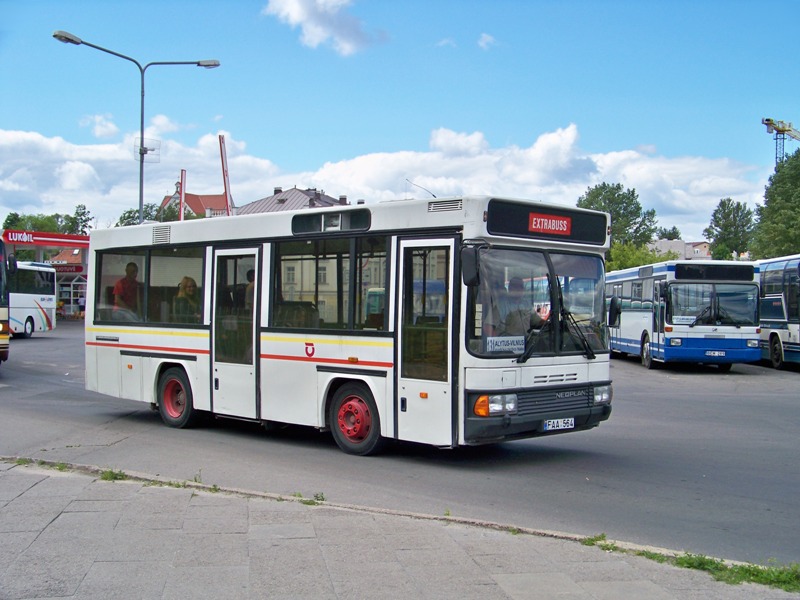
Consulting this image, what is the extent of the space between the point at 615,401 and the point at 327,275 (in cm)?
890

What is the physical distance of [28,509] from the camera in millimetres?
7164

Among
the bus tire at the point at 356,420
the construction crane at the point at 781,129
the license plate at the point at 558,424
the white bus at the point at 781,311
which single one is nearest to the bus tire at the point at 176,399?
the bus tire at the point at 356,420

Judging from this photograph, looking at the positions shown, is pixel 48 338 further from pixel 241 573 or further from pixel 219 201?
pixel 219 201

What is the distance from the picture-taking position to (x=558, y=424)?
31.5ft

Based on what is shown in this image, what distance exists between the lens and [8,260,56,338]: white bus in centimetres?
4047

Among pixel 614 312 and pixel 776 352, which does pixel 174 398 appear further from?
pixel 776 352

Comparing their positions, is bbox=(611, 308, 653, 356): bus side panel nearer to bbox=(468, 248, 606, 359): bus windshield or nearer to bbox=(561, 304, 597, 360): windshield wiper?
bbox=(468, 248, 606, 359): bus windshield

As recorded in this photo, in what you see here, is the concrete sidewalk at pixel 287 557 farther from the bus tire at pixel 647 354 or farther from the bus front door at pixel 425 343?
the bus tire at pixel 647 354

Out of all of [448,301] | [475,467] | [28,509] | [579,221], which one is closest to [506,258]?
[448,301]

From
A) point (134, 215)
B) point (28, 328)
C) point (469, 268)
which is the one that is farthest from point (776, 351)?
point (134, 215)

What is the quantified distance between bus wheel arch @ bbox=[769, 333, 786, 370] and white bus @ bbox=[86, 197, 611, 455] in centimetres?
1879

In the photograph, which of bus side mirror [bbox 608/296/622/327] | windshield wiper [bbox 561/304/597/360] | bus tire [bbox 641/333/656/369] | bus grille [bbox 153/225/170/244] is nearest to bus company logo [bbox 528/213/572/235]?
windshield wiper [bbox 561/304/597/360]

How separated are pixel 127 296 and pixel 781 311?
68.5 ft

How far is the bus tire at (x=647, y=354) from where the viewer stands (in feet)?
86.7
